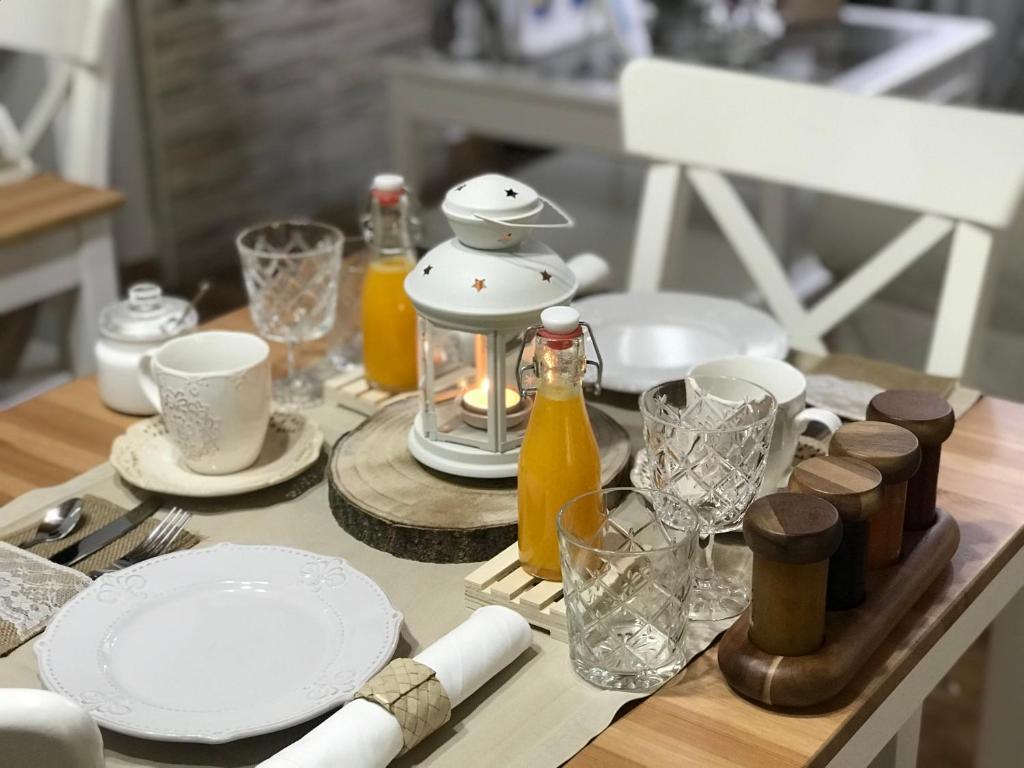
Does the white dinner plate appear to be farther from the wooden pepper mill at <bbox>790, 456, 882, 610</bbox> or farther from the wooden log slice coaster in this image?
the wooden pepper mill at <bbox>790, 456, 882, 610</bbox>

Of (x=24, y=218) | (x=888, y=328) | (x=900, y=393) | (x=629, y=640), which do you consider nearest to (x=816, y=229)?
(x=888, y=328)

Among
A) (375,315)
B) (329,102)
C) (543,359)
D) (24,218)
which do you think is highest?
(543,359)

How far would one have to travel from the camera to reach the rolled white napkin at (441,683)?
2.80 ft

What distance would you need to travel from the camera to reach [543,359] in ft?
3.36

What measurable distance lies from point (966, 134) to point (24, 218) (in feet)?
4.14

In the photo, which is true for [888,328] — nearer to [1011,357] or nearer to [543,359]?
[1011,357]

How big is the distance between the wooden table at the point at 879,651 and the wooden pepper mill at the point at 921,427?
5 centimetres

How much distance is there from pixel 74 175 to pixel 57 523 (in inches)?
46.1

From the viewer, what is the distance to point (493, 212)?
1112 millimetres

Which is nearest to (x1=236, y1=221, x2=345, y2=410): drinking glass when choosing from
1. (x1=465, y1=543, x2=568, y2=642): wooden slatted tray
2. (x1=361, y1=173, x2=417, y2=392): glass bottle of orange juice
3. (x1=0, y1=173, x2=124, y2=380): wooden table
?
(x1=361, y1=173, x2=417, y2=392): glass bottle of orange juice

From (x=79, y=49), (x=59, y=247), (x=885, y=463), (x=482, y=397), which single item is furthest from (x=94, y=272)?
(x=885, y=463)

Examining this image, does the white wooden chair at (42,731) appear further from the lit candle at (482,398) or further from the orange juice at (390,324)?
the orange juice at (390,324)

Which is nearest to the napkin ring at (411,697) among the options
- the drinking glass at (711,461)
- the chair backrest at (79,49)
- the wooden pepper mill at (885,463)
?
the drinking glass at (711,461)

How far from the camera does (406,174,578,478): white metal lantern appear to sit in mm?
1115
